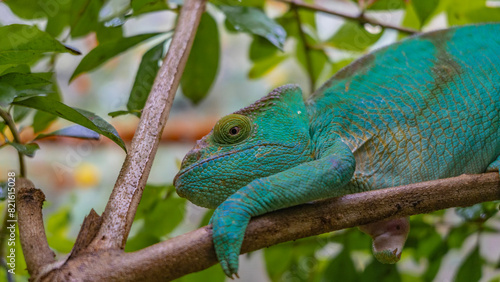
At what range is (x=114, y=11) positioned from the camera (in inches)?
80.4

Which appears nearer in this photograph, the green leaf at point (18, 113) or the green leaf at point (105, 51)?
the green leaf at point (18, 113)

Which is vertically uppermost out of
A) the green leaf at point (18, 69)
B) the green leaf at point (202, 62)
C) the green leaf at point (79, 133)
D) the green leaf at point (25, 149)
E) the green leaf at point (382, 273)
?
the green leaf at point (202, 62)

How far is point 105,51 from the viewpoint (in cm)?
182

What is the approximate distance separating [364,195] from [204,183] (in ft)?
1.46

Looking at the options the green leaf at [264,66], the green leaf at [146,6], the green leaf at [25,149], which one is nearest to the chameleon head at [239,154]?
the green leaf at [25,149]

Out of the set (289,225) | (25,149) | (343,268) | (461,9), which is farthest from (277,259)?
(461,9)

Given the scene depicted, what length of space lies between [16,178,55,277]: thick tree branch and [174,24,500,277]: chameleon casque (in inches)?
15.5

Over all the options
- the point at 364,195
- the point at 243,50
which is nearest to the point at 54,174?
the point at 243,50

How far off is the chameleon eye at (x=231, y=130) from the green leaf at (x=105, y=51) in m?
0.64

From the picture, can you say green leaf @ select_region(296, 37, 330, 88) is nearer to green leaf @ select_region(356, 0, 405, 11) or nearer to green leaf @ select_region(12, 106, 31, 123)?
green leaf @ select_region(356, 0, 405, 11)

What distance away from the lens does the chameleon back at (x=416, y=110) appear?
1469 mm

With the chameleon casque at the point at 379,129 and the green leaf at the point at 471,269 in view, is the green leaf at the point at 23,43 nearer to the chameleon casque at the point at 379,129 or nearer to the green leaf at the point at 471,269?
the chameleon casque at the point at 379,129

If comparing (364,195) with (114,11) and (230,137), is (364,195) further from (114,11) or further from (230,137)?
(114,11)

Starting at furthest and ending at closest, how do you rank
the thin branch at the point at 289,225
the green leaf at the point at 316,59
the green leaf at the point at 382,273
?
1. the green leaf at the point at 316,59
2. the green leaf at the point at 382,273
3. the thin branch at the point at 289,225
